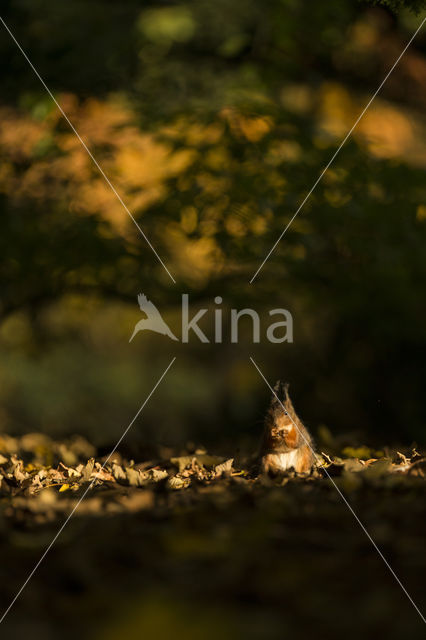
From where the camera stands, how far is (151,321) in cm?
223

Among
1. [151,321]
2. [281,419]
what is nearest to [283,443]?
[281,419]

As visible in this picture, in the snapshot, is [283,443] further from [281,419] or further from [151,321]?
[151,321]

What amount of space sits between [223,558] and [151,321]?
1.37m

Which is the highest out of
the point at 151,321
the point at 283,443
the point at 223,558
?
the point at 223,558

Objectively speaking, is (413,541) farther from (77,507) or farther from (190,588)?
(77,507)

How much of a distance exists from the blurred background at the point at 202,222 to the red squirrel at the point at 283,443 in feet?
1.06

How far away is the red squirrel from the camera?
5.55ft

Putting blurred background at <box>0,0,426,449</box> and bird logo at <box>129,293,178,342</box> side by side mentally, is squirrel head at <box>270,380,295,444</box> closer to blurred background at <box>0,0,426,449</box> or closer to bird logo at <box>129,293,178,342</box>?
blurred background at <box>0,0,426,449</box>

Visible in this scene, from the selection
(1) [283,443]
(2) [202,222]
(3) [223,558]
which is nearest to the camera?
(3) [223,558]

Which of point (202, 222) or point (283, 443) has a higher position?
point (202, 222)

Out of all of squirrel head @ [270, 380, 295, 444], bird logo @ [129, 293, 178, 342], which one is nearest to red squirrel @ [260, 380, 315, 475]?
squirrel head @ [270, 380, 295, 444]

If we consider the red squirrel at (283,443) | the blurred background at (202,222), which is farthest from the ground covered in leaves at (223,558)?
the blurred background at (202,222)

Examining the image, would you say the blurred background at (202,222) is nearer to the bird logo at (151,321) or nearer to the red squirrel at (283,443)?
the bird logo at (151,321)

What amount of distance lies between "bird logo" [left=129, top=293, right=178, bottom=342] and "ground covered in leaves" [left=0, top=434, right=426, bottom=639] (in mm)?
756
